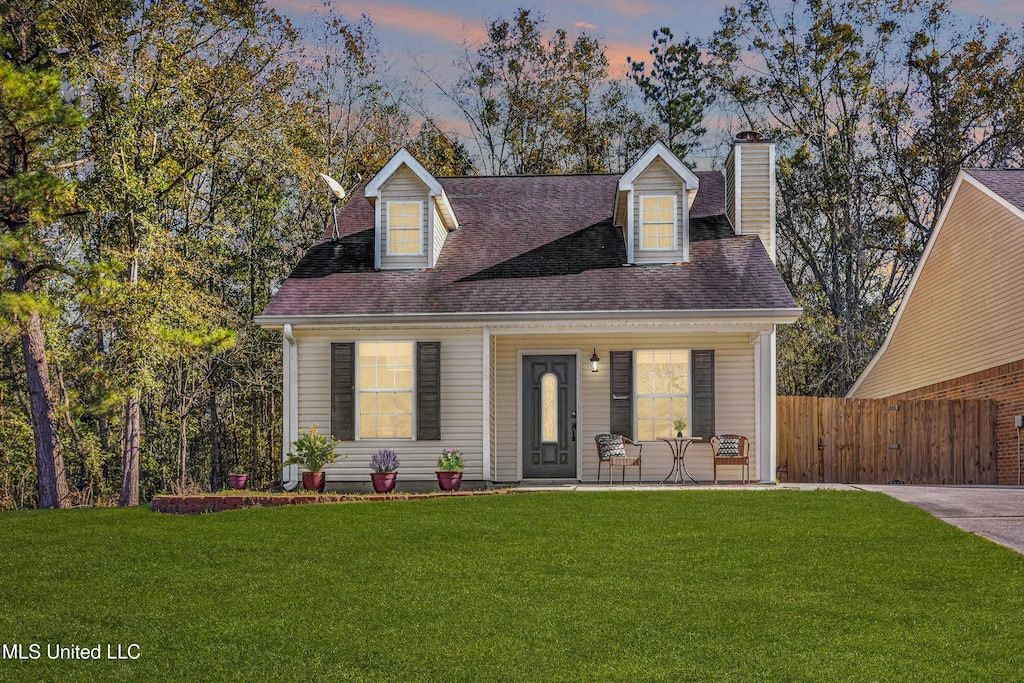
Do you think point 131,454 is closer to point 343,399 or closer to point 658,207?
point 343,399

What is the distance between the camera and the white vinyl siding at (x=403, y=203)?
55.8ft

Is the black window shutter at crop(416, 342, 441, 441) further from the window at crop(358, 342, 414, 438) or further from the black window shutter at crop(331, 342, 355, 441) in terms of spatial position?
the black window shutter at crop(331, 342, 355, 441)

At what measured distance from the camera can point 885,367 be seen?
2458cm

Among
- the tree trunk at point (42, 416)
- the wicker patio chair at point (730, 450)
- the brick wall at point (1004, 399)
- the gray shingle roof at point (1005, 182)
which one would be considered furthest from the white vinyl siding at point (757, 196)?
the tree trunk at point (42, 416)

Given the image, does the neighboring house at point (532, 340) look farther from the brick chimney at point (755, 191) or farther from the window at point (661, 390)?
the brick chimney at point (755, 191)

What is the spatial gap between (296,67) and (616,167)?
9.33 meters

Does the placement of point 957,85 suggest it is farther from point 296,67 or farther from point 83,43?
point 83,43

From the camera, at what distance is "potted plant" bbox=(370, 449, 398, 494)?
48.9 feet

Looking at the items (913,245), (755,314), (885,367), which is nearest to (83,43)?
(755,314)

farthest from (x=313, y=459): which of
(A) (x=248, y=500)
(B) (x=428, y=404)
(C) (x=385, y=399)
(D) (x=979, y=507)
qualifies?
(D) (x=979, y=507)

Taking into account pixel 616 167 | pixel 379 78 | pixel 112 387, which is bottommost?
pixel 112 387

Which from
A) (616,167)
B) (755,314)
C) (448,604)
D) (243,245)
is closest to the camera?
(448,604)

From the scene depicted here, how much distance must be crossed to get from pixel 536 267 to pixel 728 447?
13.9ft

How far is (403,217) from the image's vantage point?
17109 millimetres
